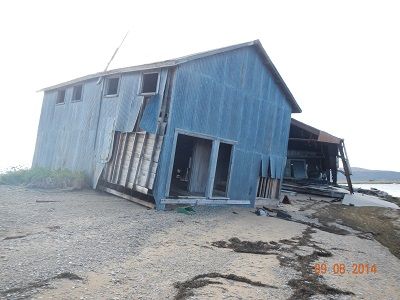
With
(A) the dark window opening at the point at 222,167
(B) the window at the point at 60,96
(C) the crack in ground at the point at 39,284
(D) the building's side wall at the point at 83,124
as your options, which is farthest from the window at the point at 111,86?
(C) the crack in ground at the point at 39,284

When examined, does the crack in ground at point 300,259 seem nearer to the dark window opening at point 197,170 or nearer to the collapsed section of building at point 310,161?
the dark window opening at point 197,170

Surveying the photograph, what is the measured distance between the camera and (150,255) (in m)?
7.04

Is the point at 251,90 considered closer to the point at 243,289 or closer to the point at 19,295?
the point at 243,289

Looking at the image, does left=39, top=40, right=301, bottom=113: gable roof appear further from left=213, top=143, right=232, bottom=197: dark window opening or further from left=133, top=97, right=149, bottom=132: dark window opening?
left=213, top=143, right=232, bottom=197: dark window opening

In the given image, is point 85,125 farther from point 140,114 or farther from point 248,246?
point 248,246

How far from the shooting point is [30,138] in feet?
168

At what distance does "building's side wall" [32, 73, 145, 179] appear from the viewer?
14461 mm

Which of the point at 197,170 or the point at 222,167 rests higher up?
the point at 222,167

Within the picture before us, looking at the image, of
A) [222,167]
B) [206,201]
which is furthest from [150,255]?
[222,167]

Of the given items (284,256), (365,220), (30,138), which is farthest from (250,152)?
A: (30,138)

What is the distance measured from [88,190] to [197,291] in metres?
10.6

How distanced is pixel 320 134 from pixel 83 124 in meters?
16.3

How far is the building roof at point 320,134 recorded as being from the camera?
2373 cm

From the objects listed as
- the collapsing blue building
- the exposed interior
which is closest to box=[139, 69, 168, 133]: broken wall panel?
the collapsing blue building
